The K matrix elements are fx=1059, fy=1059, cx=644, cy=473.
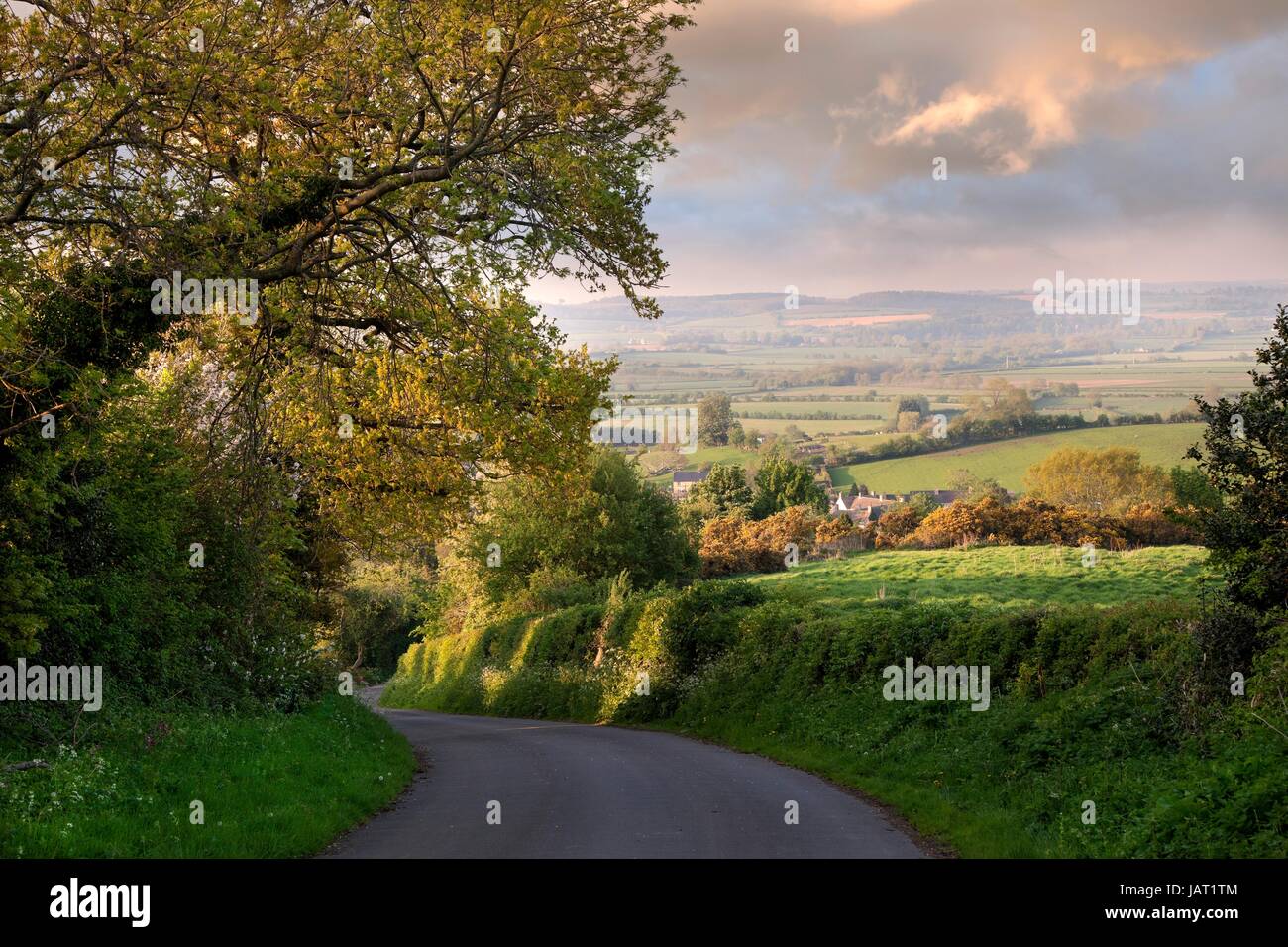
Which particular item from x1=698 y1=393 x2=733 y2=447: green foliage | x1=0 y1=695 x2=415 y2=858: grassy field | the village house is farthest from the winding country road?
x1=698 y1=393 x2=733 y2=447: green foliage

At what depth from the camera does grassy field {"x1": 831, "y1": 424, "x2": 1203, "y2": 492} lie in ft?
371

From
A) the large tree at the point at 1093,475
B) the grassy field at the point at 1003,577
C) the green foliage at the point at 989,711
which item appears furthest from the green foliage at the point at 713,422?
the green foliage at the point at 989,711

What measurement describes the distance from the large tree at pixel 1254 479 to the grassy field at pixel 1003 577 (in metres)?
19.8

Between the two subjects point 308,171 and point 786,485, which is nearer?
point 308,171

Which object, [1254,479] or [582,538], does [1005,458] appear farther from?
[1254,479]

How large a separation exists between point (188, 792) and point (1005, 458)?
12103 cm

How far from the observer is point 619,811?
42.5ft

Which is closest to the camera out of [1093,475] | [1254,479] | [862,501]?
[1254,479]

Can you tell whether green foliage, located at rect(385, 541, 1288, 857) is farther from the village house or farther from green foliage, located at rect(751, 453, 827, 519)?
the village house

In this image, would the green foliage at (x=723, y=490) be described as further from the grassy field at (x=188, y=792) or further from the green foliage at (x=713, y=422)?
the grassy field at (x=188, y=792)

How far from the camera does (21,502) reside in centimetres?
1298

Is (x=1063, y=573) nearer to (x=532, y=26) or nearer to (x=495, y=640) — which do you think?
(x=495, y=640)

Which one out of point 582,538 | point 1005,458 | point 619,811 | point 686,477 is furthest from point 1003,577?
point 1005,458

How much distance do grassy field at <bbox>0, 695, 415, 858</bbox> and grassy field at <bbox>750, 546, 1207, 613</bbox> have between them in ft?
63.9
